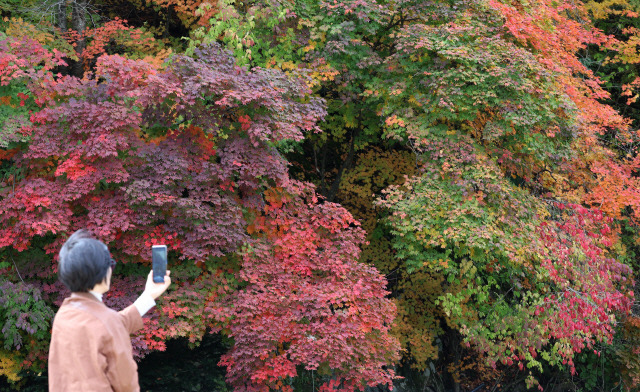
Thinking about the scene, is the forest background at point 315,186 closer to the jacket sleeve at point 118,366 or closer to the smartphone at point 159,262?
the smartphone at point 159,262

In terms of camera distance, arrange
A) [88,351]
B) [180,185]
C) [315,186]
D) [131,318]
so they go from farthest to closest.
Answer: [315,186], [180,185], [131,318], [88,351]

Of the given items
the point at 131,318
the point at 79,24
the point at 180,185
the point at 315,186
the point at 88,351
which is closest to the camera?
the point at 88,351

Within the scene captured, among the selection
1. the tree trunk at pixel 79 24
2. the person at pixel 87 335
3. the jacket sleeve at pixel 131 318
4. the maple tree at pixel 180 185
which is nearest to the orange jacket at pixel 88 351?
the person at pixel 87 335

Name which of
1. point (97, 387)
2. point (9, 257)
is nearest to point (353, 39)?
point (9, 257)

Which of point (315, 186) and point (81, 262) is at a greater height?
point (81, 262)

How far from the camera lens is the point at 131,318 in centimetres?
225

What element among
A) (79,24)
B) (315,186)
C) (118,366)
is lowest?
(315,186)

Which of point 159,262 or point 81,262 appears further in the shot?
point 159,262

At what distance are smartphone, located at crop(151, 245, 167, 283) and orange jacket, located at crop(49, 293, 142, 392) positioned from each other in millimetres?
290

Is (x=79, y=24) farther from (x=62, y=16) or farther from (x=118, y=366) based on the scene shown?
(x=118, y=366)

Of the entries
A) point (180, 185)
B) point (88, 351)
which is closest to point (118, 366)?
point (88, 351)

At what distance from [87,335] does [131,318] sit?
25 centimetres

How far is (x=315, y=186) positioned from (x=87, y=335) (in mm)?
5253

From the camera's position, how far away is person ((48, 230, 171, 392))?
2.01 metres
